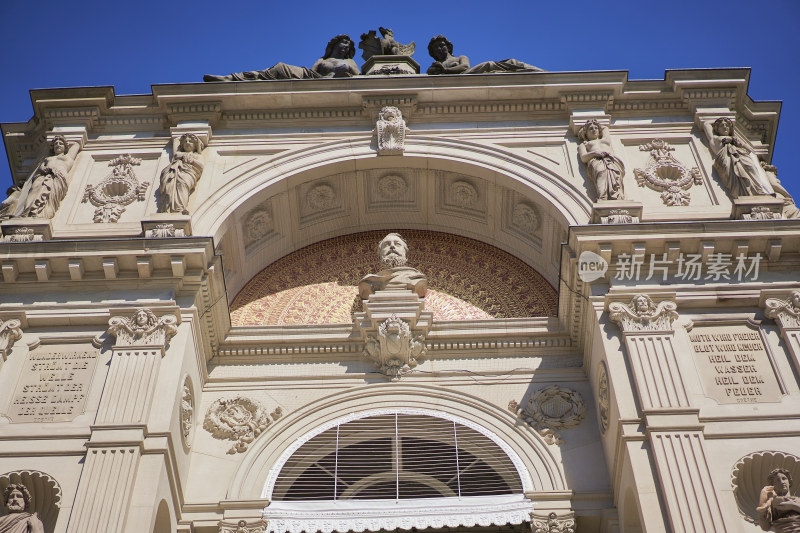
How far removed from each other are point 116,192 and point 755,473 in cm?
994

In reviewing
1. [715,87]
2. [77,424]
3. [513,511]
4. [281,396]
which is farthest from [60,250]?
[715,87]

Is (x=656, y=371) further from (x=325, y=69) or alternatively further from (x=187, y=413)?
(x=325, y=69)

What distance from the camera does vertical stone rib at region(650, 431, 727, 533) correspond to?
31.1 feet

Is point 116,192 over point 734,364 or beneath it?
over

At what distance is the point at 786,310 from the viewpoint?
11789 millimetres

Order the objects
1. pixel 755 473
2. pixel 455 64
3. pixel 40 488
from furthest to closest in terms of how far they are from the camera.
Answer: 1. pixel 455 64
2. pixel 40 488
3. pixel 755 473

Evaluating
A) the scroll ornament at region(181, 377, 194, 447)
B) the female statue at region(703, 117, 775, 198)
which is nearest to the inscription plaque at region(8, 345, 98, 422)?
the scroll ornament at region(181, 377, 194, 447)

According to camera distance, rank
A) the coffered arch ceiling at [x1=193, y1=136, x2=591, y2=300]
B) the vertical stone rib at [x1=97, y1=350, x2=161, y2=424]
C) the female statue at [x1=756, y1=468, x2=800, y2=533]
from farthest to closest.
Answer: the coffered arch ceiling at [x1=193, y1=136, x2=591, y2=300] < the vertical stone rib at [x1=97, y1=350, x2=161, y2=424] < the female statue at [x1=756, y1=468, x2=800, y2=533]

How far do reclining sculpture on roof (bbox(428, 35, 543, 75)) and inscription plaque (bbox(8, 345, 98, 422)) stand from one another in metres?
8.25

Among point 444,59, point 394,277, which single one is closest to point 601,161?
point 394,277

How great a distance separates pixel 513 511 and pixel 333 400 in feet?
10.1

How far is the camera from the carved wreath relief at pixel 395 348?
1311 cm

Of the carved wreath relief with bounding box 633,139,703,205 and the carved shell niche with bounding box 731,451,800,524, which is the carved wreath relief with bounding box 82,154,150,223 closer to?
the carved wreath relief with bounding box 633,139,703,205

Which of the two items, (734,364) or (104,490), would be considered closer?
(104,490)
